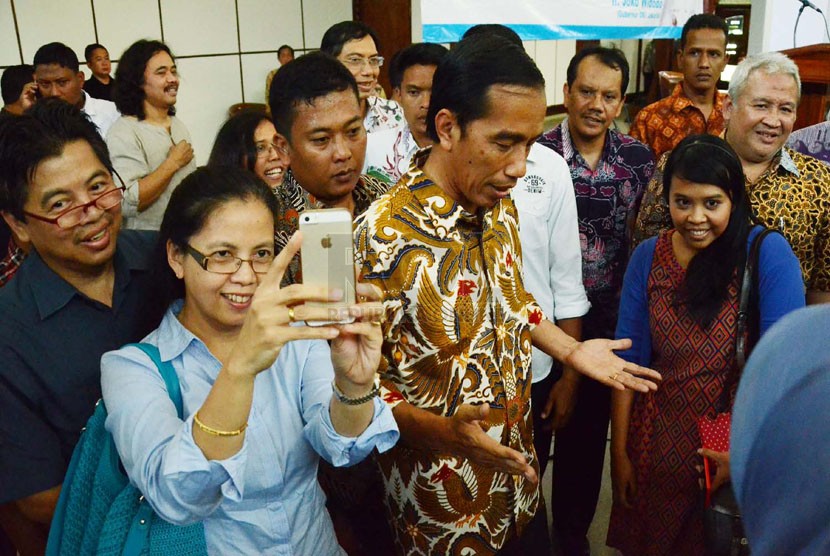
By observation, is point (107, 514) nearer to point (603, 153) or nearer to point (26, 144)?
point (26, 144)

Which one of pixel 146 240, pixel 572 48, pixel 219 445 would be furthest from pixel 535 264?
pixel 572 48

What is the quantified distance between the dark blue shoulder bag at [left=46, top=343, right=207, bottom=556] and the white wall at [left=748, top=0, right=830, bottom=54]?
4.54 metres

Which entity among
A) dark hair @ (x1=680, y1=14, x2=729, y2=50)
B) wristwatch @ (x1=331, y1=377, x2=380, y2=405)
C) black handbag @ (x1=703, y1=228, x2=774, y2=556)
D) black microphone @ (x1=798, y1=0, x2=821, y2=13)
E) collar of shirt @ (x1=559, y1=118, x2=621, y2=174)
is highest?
black microphone @ (x1=798, y1=0, x2=821, y2=13)

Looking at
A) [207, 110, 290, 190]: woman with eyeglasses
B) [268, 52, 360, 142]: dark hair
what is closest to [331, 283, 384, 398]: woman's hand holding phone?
[268, 52, 360, 142]: dark hair

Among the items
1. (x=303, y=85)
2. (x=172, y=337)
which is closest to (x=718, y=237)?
(x=303, y=85)

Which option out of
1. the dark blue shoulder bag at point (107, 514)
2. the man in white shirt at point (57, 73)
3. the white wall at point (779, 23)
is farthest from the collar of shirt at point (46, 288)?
the white wall at point (779, 23)

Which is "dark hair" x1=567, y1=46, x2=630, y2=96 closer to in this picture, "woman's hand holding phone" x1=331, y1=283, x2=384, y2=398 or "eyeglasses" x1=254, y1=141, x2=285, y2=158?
"eyeglasses" x1=254, y1=141, x2=285, y2=158

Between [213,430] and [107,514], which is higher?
[213,430]

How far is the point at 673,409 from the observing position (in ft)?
5.99

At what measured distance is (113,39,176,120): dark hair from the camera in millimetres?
3191

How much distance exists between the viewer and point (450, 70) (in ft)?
4.49

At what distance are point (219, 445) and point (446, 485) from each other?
59cm

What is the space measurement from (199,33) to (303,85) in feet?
16.0

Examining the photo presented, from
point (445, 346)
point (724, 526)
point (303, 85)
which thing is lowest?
point (724, 526)
